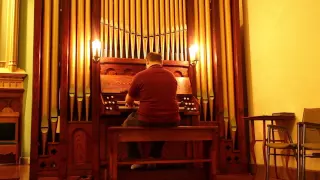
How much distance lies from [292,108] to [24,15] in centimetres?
564

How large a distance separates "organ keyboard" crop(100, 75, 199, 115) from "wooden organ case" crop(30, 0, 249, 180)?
0.04 ft

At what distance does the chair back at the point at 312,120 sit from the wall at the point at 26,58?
541 cm

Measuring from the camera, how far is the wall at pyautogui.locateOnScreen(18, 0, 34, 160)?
25.7ft

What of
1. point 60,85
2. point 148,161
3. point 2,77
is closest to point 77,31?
point 60,85

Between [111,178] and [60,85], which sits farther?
[60,85]

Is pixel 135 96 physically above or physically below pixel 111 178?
above

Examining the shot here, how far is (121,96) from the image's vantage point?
5.29 m

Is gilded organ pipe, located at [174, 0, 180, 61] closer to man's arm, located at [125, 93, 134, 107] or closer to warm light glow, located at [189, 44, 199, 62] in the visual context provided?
warm light glow, located at [189, 44, 199, 62]

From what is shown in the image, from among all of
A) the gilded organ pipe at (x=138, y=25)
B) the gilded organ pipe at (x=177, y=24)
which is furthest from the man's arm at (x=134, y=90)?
the gilded organ pipe at (x=177, y=24)

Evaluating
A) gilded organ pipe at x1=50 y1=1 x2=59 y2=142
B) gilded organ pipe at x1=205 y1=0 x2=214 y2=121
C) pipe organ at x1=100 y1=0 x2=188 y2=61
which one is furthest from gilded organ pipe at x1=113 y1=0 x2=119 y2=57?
gilded organ pipe at x1=205 y1=0 x2=214 y2=121

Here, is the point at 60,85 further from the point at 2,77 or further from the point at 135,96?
the point at 2,77

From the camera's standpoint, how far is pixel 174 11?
5973mm

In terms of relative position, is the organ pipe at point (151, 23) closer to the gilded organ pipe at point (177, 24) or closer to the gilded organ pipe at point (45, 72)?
the gilded organ pipe at point (177, 24)

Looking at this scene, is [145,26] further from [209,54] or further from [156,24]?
[209,54]
